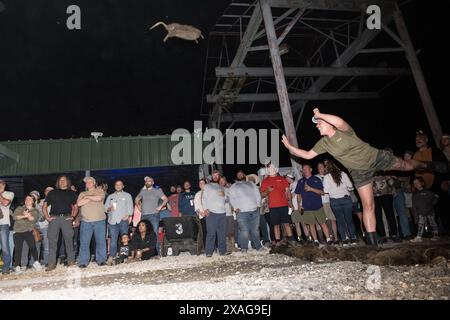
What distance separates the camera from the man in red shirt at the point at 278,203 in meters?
7.29

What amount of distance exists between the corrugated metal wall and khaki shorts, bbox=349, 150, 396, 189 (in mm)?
13170

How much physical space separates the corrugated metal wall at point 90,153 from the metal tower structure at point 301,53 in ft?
11.7

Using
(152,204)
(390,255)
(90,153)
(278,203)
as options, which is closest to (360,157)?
(390,255)

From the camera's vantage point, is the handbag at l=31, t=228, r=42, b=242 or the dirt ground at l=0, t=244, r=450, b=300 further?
the handbag at l=31, t=228, r=42, b=242

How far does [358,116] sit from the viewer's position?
14.4 metres

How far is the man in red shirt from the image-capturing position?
729 centimetres

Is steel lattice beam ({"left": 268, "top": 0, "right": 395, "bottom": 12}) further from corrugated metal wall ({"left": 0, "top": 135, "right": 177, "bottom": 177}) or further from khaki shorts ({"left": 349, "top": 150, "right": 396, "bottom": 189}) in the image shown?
corrugated metal wall ({"left": 0, "top": 135, "right": 177, "bottom": 177})

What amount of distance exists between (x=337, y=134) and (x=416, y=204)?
4.10 metres

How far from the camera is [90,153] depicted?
1661cm

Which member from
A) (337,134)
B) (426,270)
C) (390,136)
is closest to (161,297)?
(426,270)

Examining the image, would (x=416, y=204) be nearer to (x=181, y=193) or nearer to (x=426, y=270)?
(x=426, y=270)

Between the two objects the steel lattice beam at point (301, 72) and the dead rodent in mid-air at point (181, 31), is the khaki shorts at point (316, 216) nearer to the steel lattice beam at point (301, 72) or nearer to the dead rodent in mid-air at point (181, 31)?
the steel lattice beam at point (301, 72)

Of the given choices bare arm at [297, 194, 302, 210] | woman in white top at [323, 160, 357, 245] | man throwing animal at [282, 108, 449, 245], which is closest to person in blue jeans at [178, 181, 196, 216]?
bare arm at [297, 194, 302, 210]

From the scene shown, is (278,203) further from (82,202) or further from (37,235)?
(37,235)
